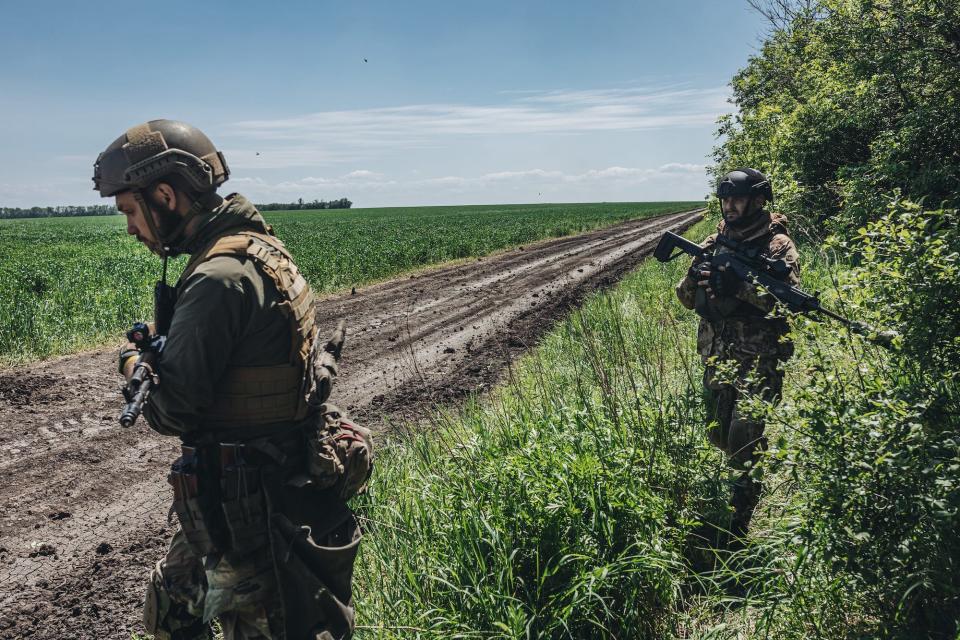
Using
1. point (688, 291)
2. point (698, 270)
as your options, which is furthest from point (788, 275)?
point (688, 291)

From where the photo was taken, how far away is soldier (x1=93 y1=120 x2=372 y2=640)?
7.06 ft

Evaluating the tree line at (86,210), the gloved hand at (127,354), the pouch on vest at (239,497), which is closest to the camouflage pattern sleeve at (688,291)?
the pouch on vest at (239,497)

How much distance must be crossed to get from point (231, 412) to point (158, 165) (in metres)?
1.02

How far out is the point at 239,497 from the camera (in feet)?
7.35

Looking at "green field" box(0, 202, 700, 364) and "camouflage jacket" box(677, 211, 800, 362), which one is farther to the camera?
"green field" box(0, 202, 700, 364)

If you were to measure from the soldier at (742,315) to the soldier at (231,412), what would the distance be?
100 inches

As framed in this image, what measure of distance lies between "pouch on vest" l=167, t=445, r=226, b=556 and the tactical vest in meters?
0.17

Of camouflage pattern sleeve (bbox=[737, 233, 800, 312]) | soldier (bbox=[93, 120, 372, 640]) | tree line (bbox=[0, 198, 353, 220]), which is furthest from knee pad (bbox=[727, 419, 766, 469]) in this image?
tree line (bbox=[0, 198, 353, 220])

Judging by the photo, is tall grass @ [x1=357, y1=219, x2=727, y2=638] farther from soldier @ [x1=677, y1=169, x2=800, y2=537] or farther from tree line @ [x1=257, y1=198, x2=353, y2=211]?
tree line @ [x1=257, y1=198, x2=353, y2=211]

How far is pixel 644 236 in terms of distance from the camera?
3291 centimetres

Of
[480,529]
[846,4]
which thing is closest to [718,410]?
[480,529]

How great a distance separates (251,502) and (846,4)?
990 cm

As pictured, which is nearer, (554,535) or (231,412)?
(231,412)

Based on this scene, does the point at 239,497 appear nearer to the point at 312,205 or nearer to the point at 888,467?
the point at 888,467
